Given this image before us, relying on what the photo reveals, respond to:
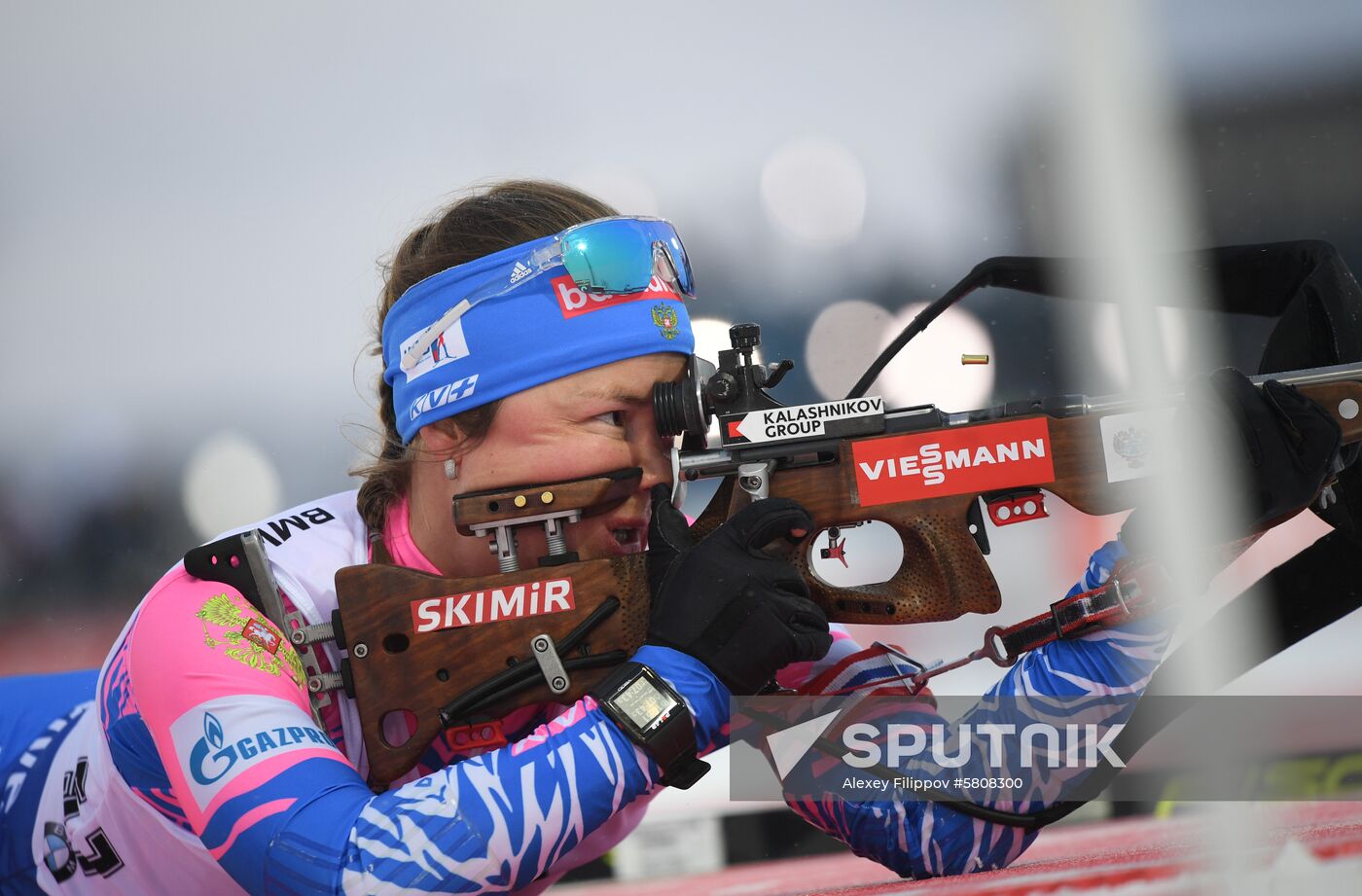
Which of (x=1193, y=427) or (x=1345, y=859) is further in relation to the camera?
(x=1193, y=427)

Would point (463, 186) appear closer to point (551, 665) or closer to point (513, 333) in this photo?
point (513, 333)

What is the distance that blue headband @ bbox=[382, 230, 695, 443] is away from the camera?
138 cm

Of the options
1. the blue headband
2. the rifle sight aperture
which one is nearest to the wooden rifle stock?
the rifle sight aperture

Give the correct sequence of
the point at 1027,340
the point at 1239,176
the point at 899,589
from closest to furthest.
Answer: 1. the point at 899,589
2. the point at 1239,176
3. the point at 1027,340

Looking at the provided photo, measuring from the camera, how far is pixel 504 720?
1.34 meters

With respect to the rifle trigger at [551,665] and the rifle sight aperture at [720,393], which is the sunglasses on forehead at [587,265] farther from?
the rifle trigger at [551,665]

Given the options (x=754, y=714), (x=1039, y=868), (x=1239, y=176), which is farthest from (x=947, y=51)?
(x=1039, y=868)

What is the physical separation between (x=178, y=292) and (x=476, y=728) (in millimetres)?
1276

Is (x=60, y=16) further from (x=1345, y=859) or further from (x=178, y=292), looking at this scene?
(x=1345, y=859)

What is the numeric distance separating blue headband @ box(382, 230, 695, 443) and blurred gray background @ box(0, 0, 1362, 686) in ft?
0.94

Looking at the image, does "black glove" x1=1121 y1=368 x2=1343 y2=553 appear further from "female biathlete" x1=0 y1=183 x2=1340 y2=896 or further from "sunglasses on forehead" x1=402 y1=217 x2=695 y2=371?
"sunglasses on forehead" x1=402 y1=217 x2=695 y2=371

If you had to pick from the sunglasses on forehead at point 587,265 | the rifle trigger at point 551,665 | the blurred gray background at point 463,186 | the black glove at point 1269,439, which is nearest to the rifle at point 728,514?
the rifle trigger at point 551,665

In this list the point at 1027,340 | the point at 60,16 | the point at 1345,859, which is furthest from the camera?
the point at 1027,340

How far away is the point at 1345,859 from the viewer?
2.55 ft
